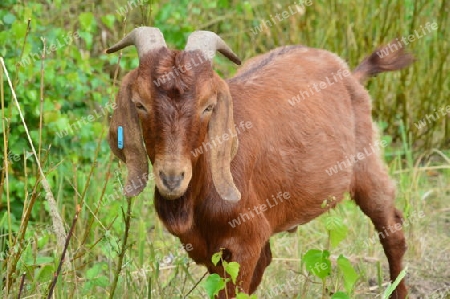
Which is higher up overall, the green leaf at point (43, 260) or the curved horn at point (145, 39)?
the curved horn at point (145, 39)

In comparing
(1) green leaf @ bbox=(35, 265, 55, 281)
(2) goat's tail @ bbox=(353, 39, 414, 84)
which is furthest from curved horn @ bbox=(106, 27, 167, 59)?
(2) goat's tail @ bbox=(353, 39, 414, 84)

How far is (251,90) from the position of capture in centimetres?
472

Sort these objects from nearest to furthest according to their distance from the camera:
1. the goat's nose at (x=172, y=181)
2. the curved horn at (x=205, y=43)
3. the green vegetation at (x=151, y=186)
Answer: the goat's nose at (x=172, y=181) < the curved horn at (x=205, y=43) < the green vegetation at (x=151, y=186)

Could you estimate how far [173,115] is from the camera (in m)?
3.76

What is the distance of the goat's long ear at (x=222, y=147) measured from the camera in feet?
13.1

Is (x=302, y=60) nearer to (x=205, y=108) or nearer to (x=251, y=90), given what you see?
(x=251, y=90)

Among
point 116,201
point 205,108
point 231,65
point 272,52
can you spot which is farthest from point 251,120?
point 231,65

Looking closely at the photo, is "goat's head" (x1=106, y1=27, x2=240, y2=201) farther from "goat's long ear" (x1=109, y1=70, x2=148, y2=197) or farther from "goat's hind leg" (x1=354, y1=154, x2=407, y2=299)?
"goat's hind leg" (x1=354, y1=154, x2=407, y2=299)

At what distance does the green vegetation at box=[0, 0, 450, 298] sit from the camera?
4.52 m

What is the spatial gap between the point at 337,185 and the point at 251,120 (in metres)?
0.84

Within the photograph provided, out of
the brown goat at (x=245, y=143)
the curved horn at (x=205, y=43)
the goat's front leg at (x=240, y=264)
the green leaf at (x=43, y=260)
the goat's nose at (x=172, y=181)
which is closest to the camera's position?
the goat's nose at (x=172, y=181)

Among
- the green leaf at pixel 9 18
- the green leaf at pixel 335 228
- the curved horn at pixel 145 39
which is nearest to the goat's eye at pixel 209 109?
the curved horn at pixel 145 39

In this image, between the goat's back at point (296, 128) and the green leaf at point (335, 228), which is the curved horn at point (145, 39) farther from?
the green leaf at point (335, 228)

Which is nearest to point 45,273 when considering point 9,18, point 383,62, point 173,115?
point 173,115
